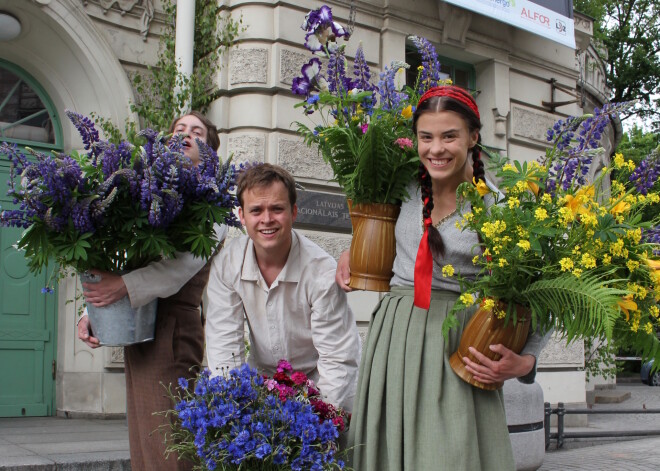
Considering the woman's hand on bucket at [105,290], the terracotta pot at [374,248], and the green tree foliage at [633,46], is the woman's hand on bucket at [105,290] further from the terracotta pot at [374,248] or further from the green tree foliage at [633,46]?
the green tree foliage at [633,46]

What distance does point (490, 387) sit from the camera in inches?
94.1

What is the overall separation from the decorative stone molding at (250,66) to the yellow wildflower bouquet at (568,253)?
5396 mm

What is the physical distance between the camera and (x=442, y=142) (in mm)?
2496

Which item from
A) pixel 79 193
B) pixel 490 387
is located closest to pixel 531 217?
pixel 490 387

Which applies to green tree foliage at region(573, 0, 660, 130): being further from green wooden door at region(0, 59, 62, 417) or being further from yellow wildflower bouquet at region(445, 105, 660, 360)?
yellow wildflower bouquet at region(445, 105, 660, 360)

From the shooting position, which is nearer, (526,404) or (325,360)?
(325,360)

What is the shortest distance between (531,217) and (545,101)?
8426mm

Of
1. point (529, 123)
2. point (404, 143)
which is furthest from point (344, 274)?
point (529, 123)

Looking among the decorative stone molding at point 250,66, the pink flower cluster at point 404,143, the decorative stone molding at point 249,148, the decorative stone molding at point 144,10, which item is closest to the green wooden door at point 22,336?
the decorative stone molding at point 144,10

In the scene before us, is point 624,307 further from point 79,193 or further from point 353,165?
point 79,193

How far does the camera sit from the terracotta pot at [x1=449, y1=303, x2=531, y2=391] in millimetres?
2311

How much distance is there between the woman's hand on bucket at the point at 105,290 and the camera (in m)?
2.88

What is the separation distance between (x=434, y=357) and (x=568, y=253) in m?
0.57

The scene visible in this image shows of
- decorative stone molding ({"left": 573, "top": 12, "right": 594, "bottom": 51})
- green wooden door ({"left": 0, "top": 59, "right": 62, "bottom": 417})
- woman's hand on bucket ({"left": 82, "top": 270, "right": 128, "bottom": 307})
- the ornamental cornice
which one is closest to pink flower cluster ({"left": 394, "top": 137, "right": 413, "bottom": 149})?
woman's hand on bucket ({"left": 82, "top": 270, "right": 128, "bottom": 307})
